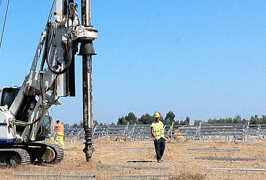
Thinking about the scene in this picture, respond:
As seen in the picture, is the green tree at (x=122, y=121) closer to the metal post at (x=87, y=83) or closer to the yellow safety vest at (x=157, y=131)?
the yellow safety vest at (x=157, y=131)

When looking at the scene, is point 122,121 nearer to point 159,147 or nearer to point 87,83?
point 159,147

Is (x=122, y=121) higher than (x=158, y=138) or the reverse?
higher

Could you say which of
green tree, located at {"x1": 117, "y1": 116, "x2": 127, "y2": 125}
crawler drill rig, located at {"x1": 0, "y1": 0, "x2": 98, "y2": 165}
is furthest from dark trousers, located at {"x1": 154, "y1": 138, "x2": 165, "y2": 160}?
green tree, located at {"x1": 117, "y1": 116, "x2": 127, "y2": 125}

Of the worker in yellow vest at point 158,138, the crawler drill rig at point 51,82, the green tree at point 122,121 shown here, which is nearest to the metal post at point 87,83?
the crawler drill rig at point 51,82

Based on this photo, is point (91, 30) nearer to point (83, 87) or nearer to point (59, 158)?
point (83, 87)

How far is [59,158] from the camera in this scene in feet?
60.1

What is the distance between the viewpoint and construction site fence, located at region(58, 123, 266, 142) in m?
33.7

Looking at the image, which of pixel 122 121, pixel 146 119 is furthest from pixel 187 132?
pixel 122 121

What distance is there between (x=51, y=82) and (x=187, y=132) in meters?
20.4

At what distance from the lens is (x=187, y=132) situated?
118 ft

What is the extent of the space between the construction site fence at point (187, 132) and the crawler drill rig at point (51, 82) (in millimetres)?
16659

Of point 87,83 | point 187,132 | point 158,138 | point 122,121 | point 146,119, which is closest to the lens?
point 87,83

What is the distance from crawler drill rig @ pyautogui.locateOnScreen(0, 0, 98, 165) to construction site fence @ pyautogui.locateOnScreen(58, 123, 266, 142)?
1666cm

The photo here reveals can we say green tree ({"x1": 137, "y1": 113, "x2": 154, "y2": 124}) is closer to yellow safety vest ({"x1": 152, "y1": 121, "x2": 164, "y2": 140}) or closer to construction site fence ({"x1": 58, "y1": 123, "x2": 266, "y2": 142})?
construction site fence ({"x1": 58, "y1": 123, "x2": 266, "y2": 142})
